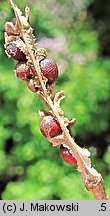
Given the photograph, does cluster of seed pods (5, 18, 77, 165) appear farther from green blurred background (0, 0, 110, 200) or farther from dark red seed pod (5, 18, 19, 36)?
green blurred background (0, 0, 110, 200)

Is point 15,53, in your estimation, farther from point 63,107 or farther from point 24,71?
point 63,107

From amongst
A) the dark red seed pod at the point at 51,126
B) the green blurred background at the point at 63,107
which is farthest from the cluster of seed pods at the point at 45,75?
the green blurred background at the point at 63,107

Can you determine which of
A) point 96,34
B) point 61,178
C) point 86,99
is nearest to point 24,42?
point 61,178

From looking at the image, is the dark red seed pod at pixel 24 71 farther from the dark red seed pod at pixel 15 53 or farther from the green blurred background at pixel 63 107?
the green blurred background at pixel 63 107

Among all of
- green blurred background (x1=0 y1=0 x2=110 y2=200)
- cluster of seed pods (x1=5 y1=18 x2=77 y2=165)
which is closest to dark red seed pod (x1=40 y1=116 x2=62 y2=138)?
cluster of seed pods (x1=5 y1=18 x2=77 y2=165)

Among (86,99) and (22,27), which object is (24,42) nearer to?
(22,27)

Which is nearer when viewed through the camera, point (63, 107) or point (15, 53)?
point (15, 53)

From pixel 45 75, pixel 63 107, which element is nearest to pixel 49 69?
pixel 45 75
